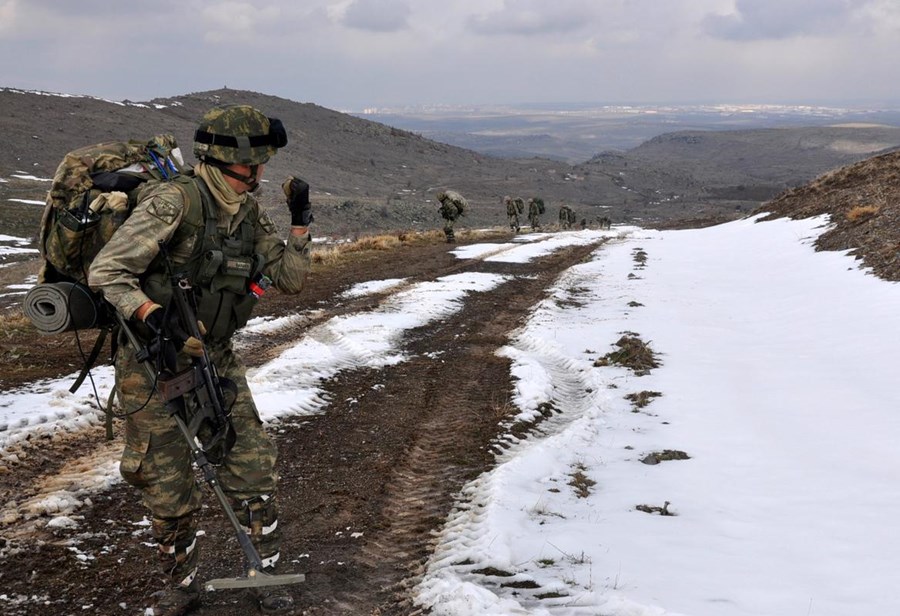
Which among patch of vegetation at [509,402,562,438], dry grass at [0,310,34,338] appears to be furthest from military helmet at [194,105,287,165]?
dry grass at [0,310,34,338]

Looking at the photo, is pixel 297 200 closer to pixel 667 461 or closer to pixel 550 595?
pixel 550 595

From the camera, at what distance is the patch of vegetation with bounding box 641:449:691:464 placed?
593cm

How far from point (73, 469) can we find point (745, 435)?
6.02 meters

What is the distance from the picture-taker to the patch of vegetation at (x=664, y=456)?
5.93 meters

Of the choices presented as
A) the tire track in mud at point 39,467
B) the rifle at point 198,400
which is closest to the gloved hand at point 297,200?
the rifle at point 198,400

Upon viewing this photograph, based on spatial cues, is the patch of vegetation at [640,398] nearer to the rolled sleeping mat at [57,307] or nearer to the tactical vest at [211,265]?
the tactical vest at [211,265]

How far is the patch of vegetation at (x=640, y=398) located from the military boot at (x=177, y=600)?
4.94 m

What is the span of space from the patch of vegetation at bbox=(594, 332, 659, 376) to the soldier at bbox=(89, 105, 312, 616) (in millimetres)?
5988

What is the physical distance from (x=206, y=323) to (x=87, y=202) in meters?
0.87

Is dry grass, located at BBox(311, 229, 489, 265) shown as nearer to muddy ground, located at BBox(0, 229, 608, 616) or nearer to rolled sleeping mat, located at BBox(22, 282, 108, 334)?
muddy ground, located at BBox(0, 229, 608, 616)

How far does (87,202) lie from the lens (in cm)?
348

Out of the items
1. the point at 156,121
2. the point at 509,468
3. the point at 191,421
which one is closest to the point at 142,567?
the point at 191,421

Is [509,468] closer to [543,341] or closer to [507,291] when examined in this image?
[543,341]

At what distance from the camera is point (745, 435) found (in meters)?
6.52
